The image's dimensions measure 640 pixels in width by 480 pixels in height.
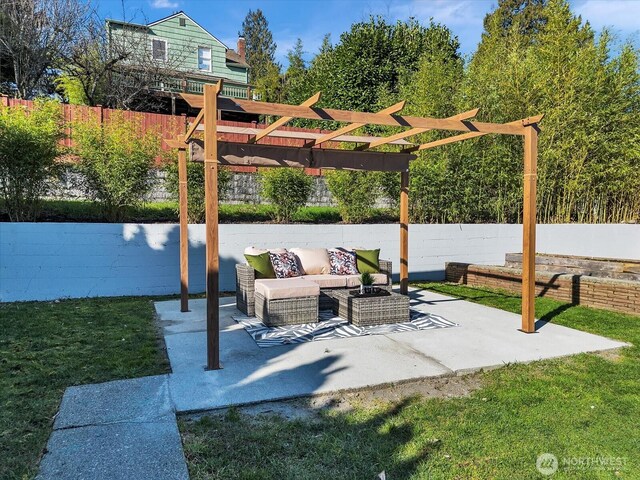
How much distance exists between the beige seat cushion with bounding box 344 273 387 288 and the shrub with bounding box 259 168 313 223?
9.85 feet

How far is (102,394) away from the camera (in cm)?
276

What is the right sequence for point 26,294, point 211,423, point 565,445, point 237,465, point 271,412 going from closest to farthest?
point 237,465 → point 565,445 → point 211,423 → point 271,412 → point 26,294

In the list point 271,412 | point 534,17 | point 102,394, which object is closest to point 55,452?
point 102,394

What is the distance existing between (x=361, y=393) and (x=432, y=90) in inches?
292

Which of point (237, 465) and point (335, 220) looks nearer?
point (237, 465)

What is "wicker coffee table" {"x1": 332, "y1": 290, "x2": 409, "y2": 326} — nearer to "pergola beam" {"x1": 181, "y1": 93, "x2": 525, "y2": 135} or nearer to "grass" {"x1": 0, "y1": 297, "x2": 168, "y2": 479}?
"pergola beam" {"x1": 181, "y1": 93, "x2": 525, "y2": 135}

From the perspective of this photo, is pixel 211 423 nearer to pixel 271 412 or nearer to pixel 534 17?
pixel 271 412

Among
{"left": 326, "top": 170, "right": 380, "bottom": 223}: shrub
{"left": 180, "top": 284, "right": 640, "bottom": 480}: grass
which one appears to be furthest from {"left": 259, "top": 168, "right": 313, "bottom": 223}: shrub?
{"left": 180, "top": 284, "right": 640, "bottom": 480}: grass

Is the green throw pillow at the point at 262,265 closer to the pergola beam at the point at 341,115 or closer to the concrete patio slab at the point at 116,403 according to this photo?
the pergola beam at the point at 341,115

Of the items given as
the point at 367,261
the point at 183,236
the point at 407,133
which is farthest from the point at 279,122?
the point at 367,261

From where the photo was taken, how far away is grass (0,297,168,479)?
2.26m

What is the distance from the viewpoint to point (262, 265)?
17.2ft

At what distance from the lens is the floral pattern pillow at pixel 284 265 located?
5.43 metres

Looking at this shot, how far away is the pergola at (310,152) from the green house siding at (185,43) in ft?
35.5
